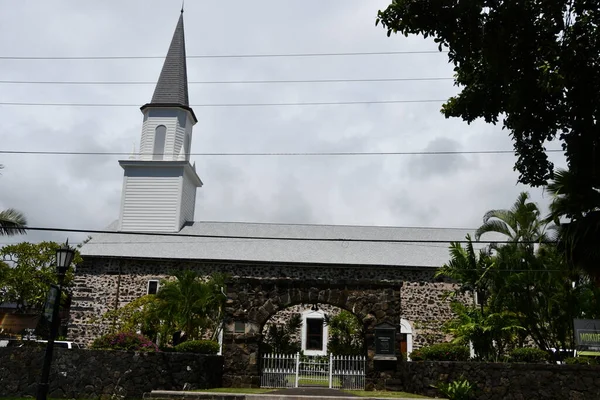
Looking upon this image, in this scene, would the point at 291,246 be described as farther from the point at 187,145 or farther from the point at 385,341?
the point at 385,341

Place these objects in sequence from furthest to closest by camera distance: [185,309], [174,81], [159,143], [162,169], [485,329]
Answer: [174,81], [159,143], [162,169], [185,309], [485,329]

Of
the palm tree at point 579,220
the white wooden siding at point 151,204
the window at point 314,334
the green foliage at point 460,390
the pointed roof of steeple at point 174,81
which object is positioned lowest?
the green foliage at point 460,390

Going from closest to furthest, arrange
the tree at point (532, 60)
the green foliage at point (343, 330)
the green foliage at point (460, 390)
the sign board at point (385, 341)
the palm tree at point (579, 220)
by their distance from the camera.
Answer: the tree at point (532, 60), the palm tree at point (579, 220), the green foliage at point (460, 390), the sign board at point (385, 341), the green foliage at point (343, 330)

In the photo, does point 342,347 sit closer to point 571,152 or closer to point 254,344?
point 254,344

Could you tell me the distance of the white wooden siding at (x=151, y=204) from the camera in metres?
32.2

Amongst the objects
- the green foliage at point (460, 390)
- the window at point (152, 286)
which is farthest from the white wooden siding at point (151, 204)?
the green foliage at point (460, 390)

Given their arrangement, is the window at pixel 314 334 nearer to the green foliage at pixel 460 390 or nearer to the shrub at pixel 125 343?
the shrub at pixel 125 343

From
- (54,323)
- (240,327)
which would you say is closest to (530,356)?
(240,327)

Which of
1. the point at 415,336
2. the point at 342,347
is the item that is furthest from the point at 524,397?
the point at 415,336

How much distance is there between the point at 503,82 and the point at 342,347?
45.9ft

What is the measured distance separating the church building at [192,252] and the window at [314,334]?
0.05 m

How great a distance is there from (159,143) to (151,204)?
3487 millimetres

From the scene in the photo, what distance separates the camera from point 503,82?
11.4 metres

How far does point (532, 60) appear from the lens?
11.0m
